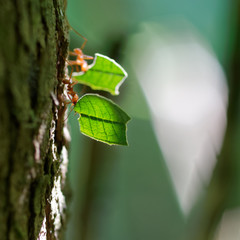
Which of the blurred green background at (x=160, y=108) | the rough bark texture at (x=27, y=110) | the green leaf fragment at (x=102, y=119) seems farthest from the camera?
the blurred green background at (x=160, y=108)

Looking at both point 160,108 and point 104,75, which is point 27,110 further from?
point 160,108

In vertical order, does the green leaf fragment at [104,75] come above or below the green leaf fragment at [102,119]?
above

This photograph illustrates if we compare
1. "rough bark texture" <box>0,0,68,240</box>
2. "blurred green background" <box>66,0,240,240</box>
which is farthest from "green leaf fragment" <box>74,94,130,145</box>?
"blurred green background" <box>66,0,240,240</box>

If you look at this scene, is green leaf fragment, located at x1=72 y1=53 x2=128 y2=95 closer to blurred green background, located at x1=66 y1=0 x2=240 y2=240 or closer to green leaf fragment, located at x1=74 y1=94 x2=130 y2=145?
green leaf fragment, located at x1=74 y1=94 x2=130 y2=145

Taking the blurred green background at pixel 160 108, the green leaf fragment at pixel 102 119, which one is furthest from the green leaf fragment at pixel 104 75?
the blurred green background at pixel 160 108

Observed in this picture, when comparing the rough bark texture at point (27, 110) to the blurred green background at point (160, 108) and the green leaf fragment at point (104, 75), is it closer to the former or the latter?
the green leaf fragment at point (104, 75)

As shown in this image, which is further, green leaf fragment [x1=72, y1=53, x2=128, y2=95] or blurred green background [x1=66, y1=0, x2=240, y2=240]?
blurred green background [x1=66, y1=0, x2=240, y2=240]
